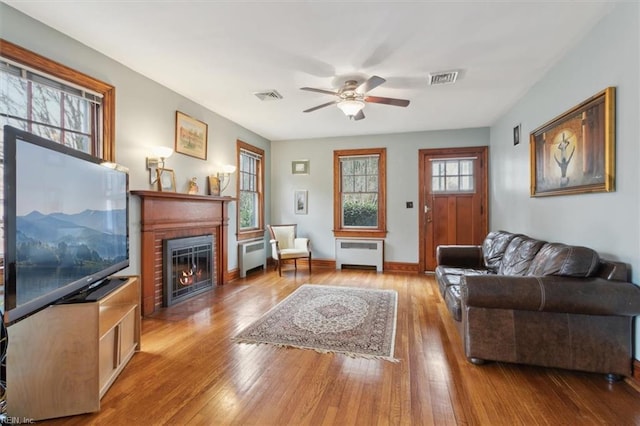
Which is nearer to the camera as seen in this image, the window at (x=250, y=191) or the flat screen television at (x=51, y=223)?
the flat screen television at (x=51, y=223)

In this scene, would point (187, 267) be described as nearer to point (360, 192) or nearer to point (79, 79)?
point (79, 79)

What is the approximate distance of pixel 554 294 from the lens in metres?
1.97

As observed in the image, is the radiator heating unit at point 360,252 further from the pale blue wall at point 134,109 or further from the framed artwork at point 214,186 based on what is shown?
the pale blue wall at point 134,109

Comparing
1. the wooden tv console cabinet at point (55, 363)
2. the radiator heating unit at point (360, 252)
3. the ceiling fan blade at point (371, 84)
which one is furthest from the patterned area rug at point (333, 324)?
the ceiling fan blade at point (371, 84)

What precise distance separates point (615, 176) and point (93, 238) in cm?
359

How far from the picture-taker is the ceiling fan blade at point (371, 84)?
8.91 feet

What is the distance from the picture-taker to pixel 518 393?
6.02 feet

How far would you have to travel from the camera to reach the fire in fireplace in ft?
11.3

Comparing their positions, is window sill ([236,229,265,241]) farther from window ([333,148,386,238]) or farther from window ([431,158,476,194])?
window ([431,158,476,194])

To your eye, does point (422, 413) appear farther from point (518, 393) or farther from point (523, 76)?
point (523, 76)

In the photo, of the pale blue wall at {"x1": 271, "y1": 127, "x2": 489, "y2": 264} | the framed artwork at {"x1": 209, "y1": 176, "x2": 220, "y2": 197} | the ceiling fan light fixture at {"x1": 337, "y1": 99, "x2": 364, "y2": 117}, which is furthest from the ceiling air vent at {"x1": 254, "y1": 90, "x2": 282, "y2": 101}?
the pale blue wall at {"x1": 271, "y1": 127, "x2": 489, "y2": 264}

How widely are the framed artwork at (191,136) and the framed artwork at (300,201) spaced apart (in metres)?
2.26

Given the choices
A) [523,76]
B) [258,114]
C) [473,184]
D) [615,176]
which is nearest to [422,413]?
[615,176]

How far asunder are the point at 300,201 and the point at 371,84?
351cm
